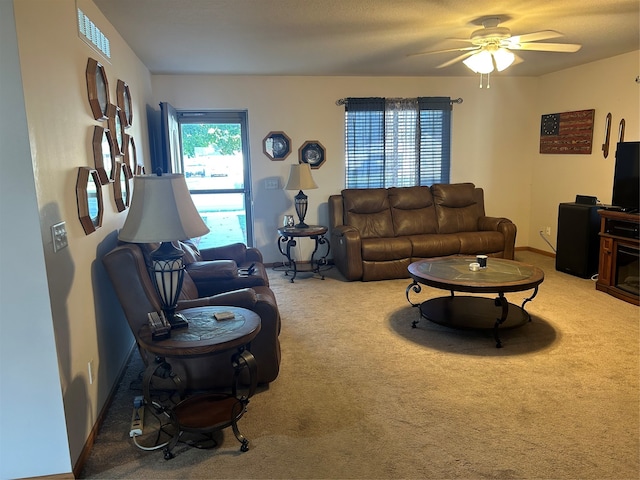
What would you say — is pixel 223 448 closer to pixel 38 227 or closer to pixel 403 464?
pixel 403 464

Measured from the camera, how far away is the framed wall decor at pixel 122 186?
328cm

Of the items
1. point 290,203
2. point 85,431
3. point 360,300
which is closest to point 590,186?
point 360,300

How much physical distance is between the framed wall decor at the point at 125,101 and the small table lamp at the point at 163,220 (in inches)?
63.3

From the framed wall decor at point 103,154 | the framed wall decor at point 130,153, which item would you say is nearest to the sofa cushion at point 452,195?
the framed wall decor at point 130,153

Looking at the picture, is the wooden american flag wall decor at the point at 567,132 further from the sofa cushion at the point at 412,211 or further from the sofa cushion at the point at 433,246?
the sofa cushion at the point at 433,246

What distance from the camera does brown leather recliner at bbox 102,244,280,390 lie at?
261cm

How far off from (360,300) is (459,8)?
2.73 metres

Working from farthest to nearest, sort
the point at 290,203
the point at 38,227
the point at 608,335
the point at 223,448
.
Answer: the point at 290,203 → the point at 608,335 → the point at 223,448 → the point at 38,227

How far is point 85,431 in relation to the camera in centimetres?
230

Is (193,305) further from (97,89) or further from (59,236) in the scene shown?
(97,89)

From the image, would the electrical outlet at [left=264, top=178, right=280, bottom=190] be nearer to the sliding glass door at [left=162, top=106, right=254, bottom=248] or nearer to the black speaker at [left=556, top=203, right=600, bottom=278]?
the sliding glass door at [left=162, top=106, right=254, bottom=248]

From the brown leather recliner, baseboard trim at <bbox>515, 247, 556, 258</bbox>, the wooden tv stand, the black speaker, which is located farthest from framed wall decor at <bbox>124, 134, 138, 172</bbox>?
baseboard trim at <bbox>515, 247, 556, 258</bbox>

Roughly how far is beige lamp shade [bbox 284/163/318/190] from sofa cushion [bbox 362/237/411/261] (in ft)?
3.15

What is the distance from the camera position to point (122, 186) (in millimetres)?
3490
